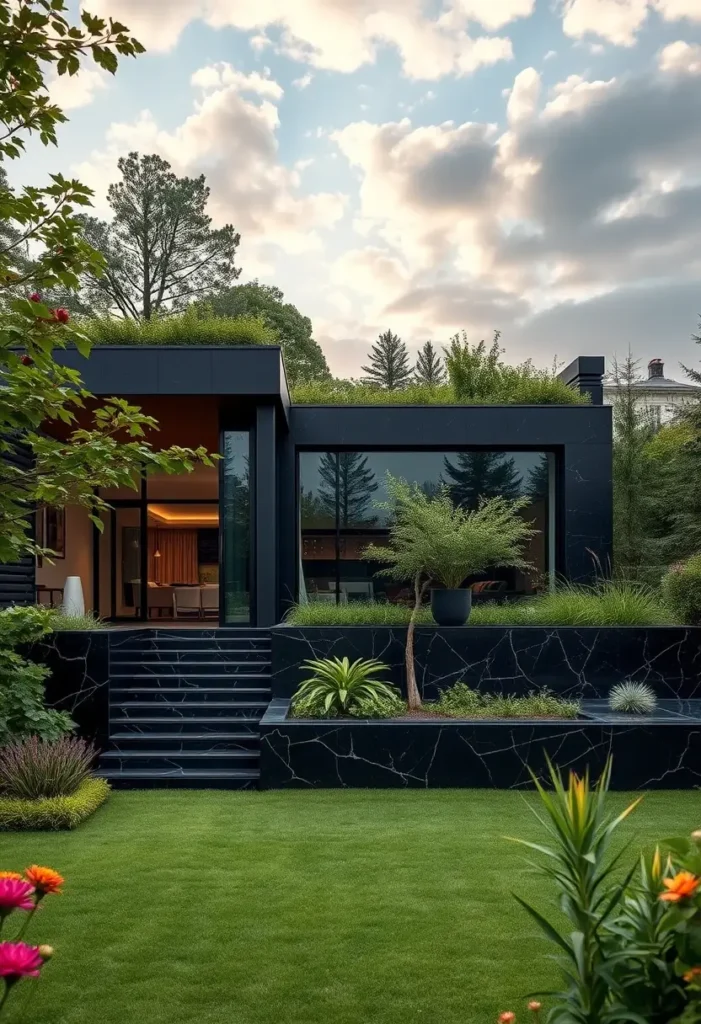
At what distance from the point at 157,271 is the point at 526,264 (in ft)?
49.5

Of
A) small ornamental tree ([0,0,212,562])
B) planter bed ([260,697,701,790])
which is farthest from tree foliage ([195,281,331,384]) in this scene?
small ornamental tree ([0,0,212,562])

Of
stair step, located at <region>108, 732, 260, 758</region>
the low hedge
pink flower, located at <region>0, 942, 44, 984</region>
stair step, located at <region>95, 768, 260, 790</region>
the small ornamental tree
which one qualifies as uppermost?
the small ornamental tree

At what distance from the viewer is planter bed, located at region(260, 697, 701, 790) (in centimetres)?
720

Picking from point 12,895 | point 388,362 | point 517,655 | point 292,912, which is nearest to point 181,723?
point 517,655

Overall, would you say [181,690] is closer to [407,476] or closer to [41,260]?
[407,476]

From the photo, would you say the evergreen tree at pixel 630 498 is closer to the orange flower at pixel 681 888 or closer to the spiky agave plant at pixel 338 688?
the spiky agave plant at pixel 338 688

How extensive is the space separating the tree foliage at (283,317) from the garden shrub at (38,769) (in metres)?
23.3

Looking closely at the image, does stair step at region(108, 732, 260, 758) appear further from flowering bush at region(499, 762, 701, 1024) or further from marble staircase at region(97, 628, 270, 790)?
flowering bush at region(499, 762, 701, 1024)

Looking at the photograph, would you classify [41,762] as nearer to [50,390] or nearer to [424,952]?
[424,952]

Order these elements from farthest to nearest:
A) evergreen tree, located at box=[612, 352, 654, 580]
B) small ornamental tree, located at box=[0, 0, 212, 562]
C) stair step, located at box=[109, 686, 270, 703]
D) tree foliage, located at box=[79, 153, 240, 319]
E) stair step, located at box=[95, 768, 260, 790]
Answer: tree foliage, located at box=[79, 153, 240, 319] → evergreen tree, located at box=[612, 352, 654, 580] → stair step, located at box=[109, 686, 270, 703] → stair step, located at box=[95, 768, 260, 790] → small ornamental tree, located at box=[0, 0, 212, 562]

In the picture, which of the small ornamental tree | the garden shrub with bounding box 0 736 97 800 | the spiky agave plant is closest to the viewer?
the small ornamental tree

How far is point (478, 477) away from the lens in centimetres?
1330

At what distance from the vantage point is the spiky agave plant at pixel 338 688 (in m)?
7.79

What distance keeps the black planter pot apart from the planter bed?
2068mm
